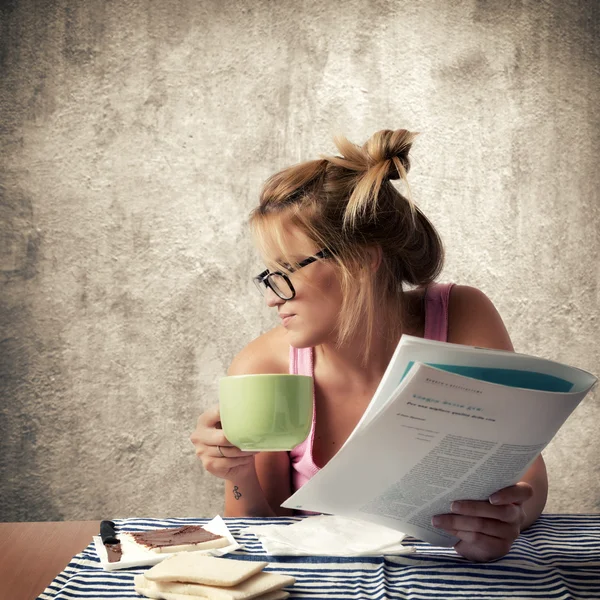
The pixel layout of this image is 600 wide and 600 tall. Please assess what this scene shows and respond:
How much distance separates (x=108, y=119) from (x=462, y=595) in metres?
2.15

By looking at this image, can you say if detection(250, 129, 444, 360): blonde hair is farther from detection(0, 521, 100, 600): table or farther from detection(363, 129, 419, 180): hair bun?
detection(0, 521, 100, 600): table

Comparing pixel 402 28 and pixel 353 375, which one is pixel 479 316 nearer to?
pixel 353 375

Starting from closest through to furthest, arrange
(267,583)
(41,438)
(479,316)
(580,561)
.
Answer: (267,583) → (580,561) → (479,316) → (41,438)

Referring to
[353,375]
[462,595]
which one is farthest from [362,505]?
[353,375]

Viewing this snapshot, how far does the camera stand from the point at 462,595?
2.09ft

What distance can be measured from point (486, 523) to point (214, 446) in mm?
382

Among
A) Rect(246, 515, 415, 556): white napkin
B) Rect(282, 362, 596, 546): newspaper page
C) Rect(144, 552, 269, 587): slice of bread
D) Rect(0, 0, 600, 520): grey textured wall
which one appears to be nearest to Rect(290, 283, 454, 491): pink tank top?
Rect(246, 515, 415, 556): white napkin

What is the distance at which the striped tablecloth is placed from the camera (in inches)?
25.4

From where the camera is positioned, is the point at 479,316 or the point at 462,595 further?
the point at 479,316

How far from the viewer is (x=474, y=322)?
48.1 inches

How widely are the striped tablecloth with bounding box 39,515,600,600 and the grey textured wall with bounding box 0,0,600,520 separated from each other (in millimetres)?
1650

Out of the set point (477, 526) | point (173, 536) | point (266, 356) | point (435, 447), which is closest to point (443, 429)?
point (435, 447)

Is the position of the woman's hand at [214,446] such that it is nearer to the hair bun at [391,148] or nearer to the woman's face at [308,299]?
the woman's face at [308,299]

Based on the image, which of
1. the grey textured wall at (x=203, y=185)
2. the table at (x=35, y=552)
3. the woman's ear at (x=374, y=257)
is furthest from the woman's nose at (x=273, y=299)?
the grey textured wall at (x=203, y=185)
